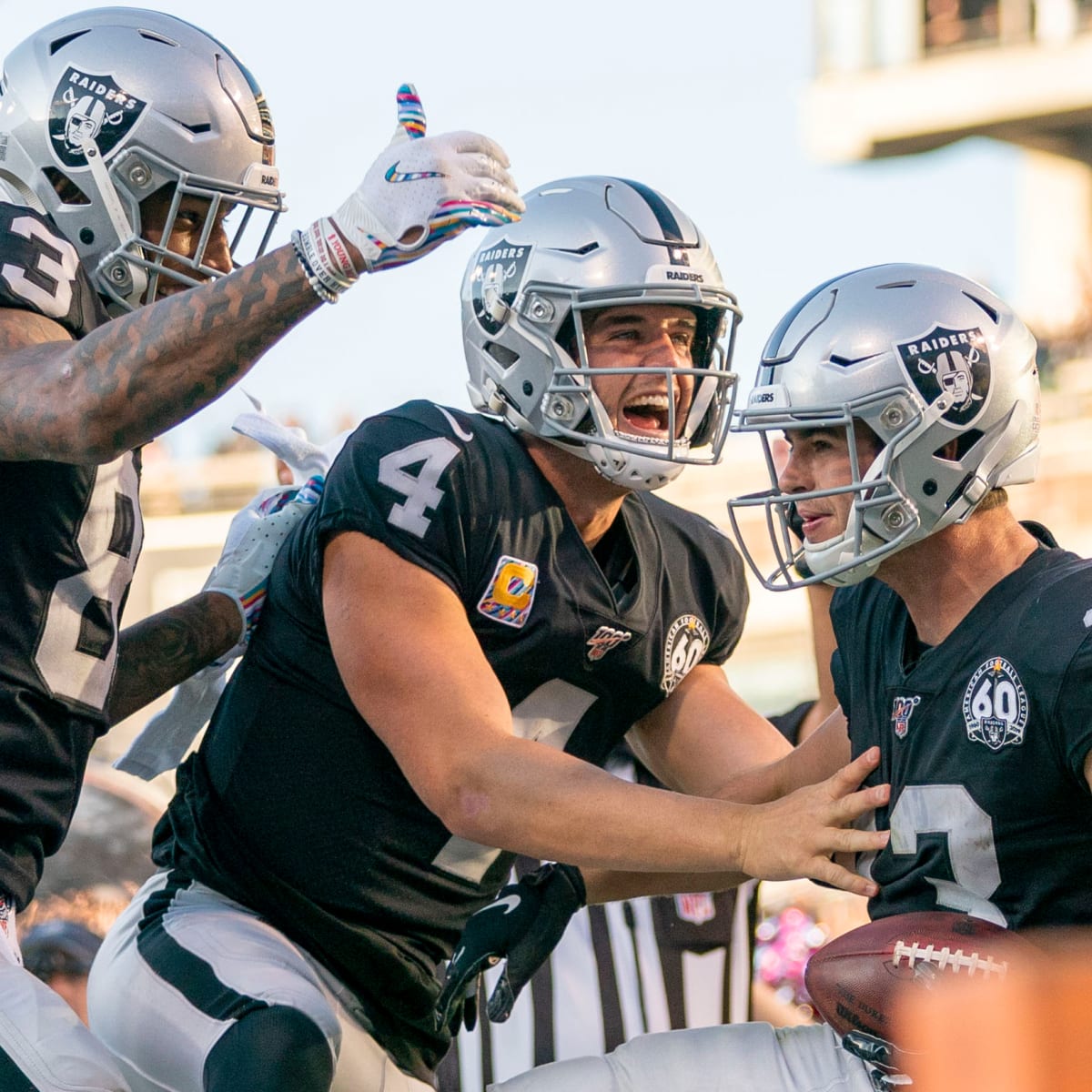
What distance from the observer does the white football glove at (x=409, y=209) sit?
2.58m

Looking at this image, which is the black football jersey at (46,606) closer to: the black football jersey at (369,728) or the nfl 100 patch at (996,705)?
the black football jersey at (369,728)

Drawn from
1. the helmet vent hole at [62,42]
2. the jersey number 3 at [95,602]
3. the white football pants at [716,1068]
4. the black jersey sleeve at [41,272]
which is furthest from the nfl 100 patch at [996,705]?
the helmet vent hole at [62,42]

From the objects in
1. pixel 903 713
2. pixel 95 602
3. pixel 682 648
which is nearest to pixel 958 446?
pixel 903 713

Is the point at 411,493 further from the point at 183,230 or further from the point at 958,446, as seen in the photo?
the point at 958,446

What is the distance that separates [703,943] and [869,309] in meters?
2.03

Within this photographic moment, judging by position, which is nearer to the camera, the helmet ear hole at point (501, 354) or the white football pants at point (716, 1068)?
the white football pants at point (716, 1068)

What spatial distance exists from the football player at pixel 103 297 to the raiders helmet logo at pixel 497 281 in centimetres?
42

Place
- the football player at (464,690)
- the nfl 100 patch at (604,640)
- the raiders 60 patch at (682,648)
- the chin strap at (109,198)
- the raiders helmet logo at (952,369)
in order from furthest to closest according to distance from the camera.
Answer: the raiders 60 patch at (682,648)
the nfl 100 patch at (604,640)
the chin strap at (109,198)
the raiders helmet logo at (952,369)
the football player at (464,690)

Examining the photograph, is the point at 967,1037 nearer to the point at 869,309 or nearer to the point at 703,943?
the point at 869,309

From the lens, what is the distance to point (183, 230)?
10.5 feet

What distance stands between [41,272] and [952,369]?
1.46 m

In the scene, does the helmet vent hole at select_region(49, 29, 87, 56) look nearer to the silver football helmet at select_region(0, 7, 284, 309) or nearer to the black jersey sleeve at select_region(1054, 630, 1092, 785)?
the silver football helmet at select_region(0, 7, 284, 309)

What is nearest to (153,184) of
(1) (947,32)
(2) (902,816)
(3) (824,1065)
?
(2) (902,816)

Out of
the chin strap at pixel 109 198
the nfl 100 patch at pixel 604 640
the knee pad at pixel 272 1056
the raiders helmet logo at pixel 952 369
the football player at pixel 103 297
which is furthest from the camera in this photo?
the nfl 100 patch at pixel 604 640
